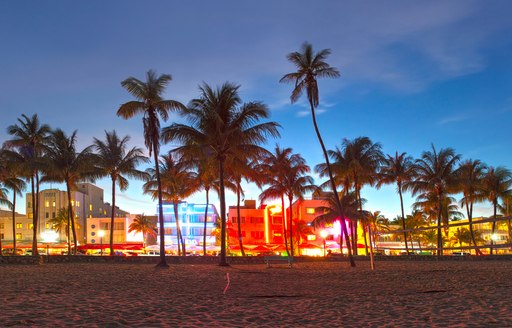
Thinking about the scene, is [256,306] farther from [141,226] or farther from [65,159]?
[141,226]

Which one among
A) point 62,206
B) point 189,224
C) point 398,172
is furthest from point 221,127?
point 62,206

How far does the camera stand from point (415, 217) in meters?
89.1

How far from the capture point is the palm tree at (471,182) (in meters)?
47.9

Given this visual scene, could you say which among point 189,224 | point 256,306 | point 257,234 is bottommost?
point 256,306

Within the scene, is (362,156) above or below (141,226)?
above

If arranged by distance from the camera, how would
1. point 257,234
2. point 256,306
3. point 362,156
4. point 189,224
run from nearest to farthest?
1. point 256,306
2. point 362,156
3. point 257,234
4. point 189,224

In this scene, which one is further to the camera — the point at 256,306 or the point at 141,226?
the point at 141,226

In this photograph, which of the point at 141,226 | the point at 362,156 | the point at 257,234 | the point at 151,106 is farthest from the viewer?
the point at 141,226

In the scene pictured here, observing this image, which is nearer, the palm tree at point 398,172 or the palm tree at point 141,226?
the palm tree at point 398,172

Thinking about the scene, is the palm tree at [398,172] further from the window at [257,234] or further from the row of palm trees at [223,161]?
the window at [257,234]

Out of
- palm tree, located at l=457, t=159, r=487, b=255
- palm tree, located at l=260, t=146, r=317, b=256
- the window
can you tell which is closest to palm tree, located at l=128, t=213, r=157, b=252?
the window

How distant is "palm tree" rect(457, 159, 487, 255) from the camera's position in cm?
4794

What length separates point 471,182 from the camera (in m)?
48.8

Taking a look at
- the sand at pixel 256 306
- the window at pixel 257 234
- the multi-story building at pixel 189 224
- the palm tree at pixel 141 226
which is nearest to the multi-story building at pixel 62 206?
the palm tree at pixel 141 226
